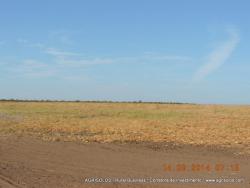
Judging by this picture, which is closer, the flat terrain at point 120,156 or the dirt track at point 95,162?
the dirt track at point 95,162

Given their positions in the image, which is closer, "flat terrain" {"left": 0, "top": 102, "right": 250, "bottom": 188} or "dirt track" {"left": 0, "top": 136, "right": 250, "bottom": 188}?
"dirt track" {"left": 0, "top": 136, "right": 250, "bottom": 188}

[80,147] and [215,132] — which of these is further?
[215,132]

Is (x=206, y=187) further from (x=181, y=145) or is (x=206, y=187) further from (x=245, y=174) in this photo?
(x=181, y=145)

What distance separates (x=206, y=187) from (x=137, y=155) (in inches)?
223

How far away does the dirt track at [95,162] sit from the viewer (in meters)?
12.0

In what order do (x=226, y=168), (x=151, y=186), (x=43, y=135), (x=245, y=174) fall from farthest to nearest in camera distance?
(x=43, y=135) < (x=226, y=168) < (x=245, y=174) < (x=151, y=186)

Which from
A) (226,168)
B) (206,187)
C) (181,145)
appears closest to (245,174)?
(226,168)

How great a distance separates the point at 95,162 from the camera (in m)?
15.1

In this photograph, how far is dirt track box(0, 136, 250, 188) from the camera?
Answer: 39.4 ft

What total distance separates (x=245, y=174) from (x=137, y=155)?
15.1 ft

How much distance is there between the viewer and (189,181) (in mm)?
11969

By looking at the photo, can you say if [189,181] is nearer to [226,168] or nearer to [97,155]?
[226,168]

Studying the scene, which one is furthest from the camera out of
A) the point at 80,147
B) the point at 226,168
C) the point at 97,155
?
the point at 80,147

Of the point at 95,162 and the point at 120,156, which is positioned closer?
the point at 95,162
